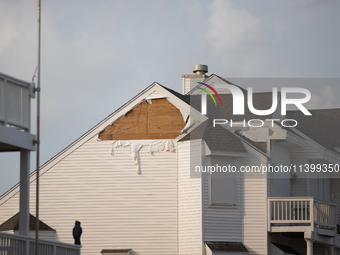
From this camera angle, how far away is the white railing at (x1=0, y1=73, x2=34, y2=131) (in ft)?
46.8

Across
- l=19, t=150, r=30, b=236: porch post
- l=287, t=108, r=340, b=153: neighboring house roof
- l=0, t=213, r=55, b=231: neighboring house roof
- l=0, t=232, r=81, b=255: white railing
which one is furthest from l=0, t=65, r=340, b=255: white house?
l=19, t=150, r=30, b=236: porch post

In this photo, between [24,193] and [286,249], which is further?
[286,249]

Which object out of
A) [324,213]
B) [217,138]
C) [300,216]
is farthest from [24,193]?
[324,213]

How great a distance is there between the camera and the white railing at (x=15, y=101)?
14.3 metres

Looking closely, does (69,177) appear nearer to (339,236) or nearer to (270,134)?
(270,134)

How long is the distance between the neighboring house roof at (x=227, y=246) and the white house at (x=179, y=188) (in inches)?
2.1

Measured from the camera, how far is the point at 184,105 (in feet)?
84.4

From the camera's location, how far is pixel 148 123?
84.8ft

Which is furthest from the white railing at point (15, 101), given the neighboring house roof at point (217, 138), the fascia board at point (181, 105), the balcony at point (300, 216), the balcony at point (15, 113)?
the balcony at point (300, 216)

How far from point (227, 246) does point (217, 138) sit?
4.39 meters

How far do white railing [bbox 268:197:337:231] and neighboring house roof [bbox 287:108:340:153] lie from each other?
283 inches

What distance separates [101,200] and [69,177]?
182 cm

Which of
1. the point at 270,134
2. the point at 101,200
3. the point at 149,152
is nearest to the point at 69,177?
the point at 101,200

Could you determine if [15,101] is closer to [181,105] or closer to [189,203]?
[189,203]
